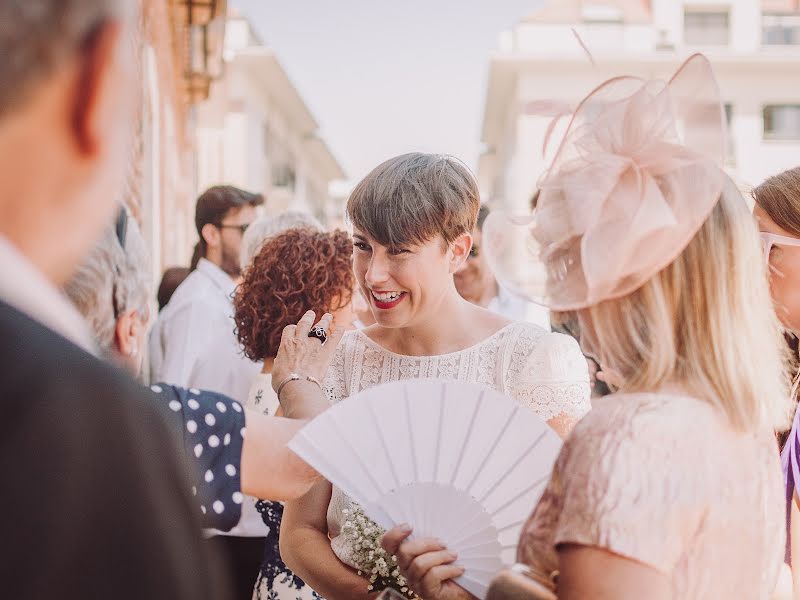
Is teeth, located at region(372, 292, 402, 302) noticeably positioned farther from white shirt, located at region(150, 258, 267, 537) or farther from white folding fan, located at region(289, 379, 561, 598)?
white shirt, located at region(150, 258, 267, 537)

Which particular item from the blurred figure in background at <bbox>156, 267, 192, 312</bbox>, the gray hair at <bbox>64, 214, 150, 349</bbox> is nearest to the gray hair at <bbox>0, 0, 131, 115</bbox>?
the gray hair at <bbox>64, 214, 150, 349</bbox>

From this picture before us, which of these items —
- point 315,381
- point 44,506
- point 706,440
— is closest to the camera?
point 44,506

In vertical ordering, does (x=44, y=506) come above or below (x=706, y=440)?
above

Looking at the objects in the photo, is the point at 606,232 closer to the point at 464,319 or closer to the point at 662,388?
the point at 662,388

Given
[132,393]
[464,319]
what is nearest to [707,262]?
[132,393]

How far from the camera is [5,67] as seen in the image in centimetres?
71

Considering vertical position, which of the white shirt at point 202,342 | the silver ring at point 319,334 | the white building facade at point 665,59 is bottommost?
the white building facade at point 665,59

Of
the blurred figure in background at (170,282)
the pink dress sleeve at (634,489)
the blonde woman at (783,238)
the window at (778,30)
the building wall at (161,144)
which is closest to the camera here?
the pink dress sleeve at (634,489)

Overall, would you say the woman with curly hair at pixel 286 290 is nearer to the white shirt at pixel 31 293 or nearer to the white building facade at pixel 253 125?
the white shirt at pixel 31 293

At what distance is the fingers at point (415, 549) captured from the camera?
1.70 metres

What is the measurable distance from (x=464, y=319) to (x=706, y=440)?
1.16 metres

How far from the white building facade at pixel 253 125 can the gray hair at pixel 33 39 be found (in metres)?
16.5

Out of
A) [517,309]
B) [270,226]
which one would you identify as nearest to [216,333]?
[270,226]

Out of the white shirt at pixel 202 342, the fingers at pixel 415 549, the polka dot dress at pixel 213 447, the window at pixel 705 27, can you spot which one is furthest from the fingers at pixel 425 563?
the window at pixel 705 27
